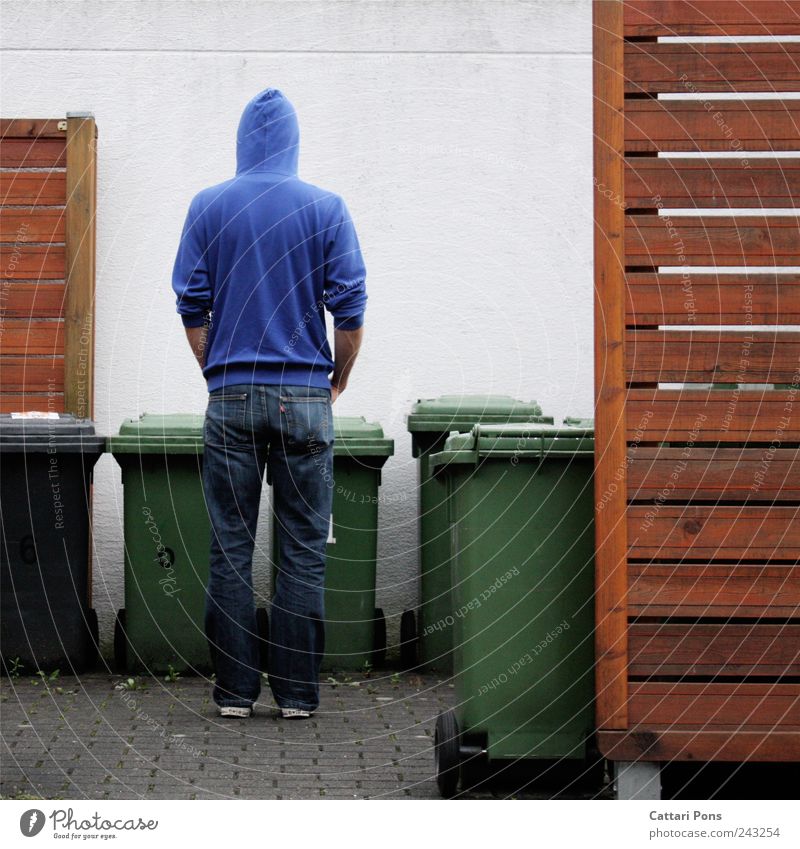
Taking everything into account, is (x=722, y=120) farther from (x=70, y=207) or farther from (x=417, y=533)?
(x=70, y=207)

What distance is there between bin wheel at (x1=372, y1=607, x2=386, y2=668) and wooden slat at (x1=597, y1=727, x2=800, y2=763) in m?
2.69

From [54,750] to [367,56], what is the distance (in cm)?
426

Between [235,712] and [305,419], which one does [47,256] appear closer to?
[305,419]

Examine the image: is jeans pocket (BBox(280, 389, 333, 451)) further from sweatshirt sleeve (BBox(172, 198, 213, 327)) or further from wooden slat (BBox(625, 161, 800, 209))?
wooden slat (BBox(625, 161, 800, 209))

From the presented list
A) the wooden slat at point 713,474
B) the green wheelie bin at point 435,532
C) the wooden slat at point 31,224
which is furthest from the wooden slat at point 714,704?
the wooden slat at point 31,224

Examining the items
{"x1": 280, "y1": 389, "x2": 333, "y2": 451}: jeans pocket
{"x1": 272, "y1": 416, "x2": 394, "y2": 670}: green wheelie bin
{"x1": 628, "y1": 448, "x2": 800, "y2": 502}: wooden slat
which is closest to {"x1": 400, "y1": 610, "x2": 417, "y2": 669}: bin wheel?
{"x1": 272, "y1": 416, "x2": 394, "y2": 670}: green wheelie bin

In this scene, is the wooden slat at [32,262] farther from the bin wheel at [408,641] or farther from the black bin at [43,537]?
the bin wheel at [408,641]

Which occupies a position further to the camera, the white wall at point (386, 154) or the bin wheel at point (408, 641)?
the white wall at point (386, 154)

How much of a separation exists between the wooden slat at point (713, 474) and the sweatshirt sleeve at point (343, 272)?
1516 mm

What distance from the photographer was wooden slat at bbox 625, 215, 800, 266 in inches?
152

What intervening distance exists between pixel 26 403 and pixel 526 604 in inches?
150

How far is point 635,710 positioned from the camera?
151 inches

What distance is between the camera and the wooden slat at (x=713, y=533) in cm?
384

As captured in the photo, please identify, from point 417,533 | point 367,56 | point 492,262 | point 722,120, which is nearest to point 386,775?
point 722,120
